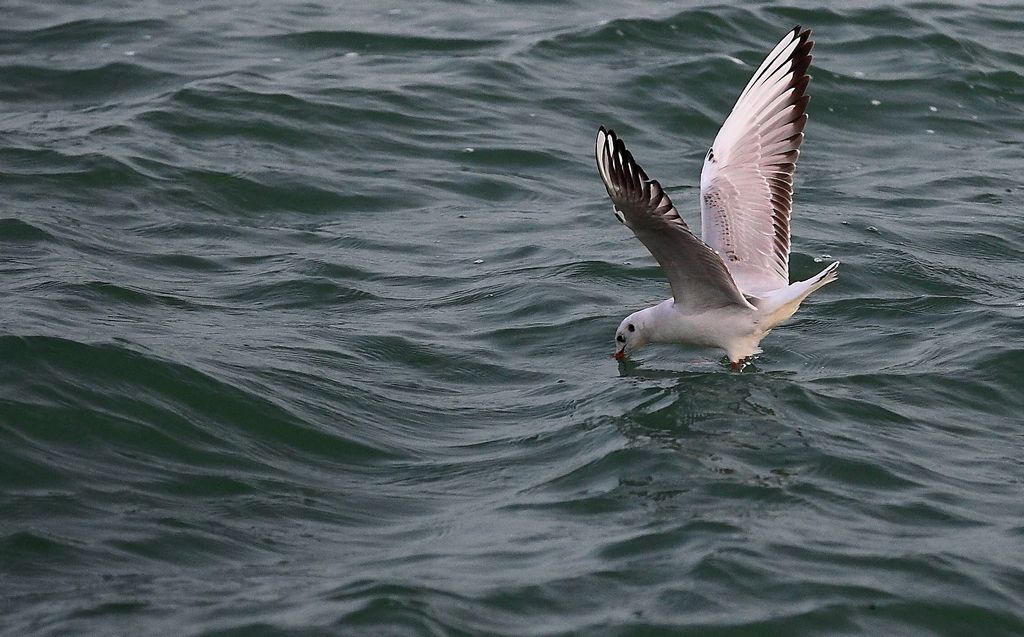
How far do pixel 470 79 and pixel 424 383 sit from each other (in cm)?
629

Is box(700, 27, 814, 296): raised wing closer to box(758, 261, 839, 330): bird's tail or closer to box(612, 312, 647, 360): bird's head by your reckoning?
box(758, 261, 839, 330): bird's tail

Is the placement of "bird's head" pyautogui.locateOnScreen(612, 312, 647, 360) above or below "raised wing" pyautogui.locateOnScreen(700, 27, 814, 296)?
below

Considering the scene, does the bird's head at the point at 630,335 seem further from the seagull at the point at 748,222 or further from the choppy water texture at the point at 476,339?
the choppy water texture at the point at 476,339

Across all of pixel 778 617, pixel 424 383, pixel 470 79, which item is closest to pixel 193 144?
pixel 470 79

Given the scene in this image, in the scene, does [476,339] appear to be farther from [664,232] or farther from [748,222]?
[664,232]

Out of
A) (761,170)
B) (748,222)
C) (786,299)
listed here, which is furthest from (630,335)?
(761,170)

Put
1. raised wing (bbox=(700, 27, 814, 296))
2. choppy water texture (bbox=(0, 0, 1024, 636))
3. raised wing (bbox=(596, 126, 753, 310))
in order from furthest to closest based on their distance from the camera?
raised wing (bbox=(700, 27, 814, 296)) → raised wing (bbox=(596, 126, 753, 310)) → choppy water texture (bbox=(0, 0, 1024, 636))

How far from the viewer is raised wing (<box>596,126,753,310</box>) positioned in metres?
6.32

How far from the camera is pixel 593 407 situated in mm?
7824

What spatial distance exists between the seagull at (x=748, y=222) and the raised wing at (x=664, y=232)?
17 millimetres

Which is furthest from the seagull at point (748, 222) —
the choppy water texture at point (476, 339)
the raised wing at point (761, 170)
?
the choppy water texture at point (476, 339)

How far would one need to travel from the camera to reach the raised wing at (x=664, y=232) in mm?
6320

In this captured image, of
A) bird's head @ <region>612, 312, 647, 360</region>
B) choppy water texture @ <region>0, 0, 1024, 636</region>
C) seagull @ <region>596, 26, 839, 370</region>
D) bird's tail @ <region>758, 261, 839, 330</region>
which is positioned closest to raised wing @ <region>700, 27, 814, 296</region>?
seagull @ <region>596, 26, 839, 370</region>

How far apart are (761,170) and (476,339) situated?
81.3 inches
